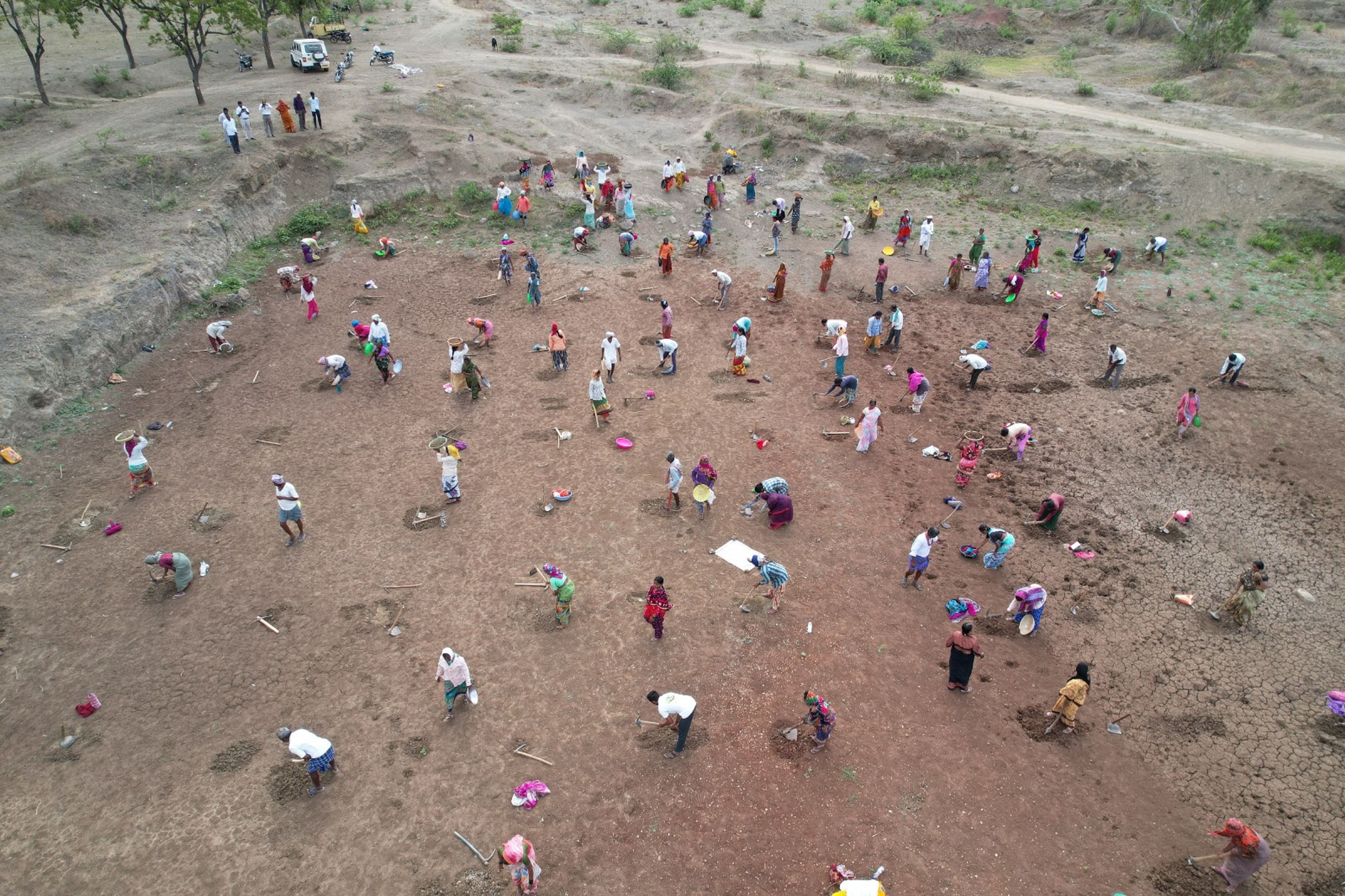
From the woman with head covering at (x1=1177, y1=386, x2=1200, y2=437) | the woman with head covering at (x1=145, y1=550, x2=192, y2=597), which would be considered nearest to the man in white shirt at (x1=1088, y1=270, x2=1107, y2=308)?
the woman with head covering at (x1=1177, y1=386, x2=1200, y2=437)

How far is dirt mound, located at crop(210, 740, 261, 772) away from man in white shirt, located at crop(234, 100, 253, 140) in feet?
79.2

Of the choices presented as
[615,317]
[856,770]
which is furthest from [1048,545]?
[615,317]

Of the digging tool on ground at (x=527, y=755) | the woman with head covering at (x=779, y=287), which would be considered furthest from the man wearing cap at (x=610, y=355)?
the digging tool on ground at (x=527, y=755)

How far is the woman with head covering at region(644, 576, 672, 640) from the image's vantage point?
1151cm

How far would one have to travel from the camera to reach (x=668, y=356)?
19203 mm

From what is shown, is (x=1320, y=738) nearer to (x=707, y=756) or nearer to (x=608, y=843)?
(x=707, y=756)

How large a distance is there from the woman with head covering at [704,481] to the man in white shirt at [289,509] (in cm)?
792

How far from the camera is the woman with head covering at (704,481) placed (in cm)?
1443

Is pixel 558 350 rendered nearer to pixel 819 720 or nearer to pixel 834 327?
pixel 834 327

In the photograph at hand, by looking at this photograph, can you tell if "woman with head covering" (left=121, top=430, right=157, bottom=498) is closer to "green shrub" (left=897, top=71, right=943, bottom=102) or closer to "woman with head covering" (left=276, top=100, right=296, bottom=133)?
"woman with head covering" (left=276, top=100, right=296, bottom=133)

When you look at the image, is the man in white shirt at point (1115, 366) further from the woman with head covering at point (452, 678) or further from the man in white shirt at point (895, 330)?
the woman with head covering at point (452, 678)

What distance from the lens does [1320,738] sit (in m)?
10.8

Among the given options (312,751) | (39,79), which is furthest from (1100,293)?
(39,79)

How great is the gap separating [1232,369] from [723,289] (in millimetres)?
14162
